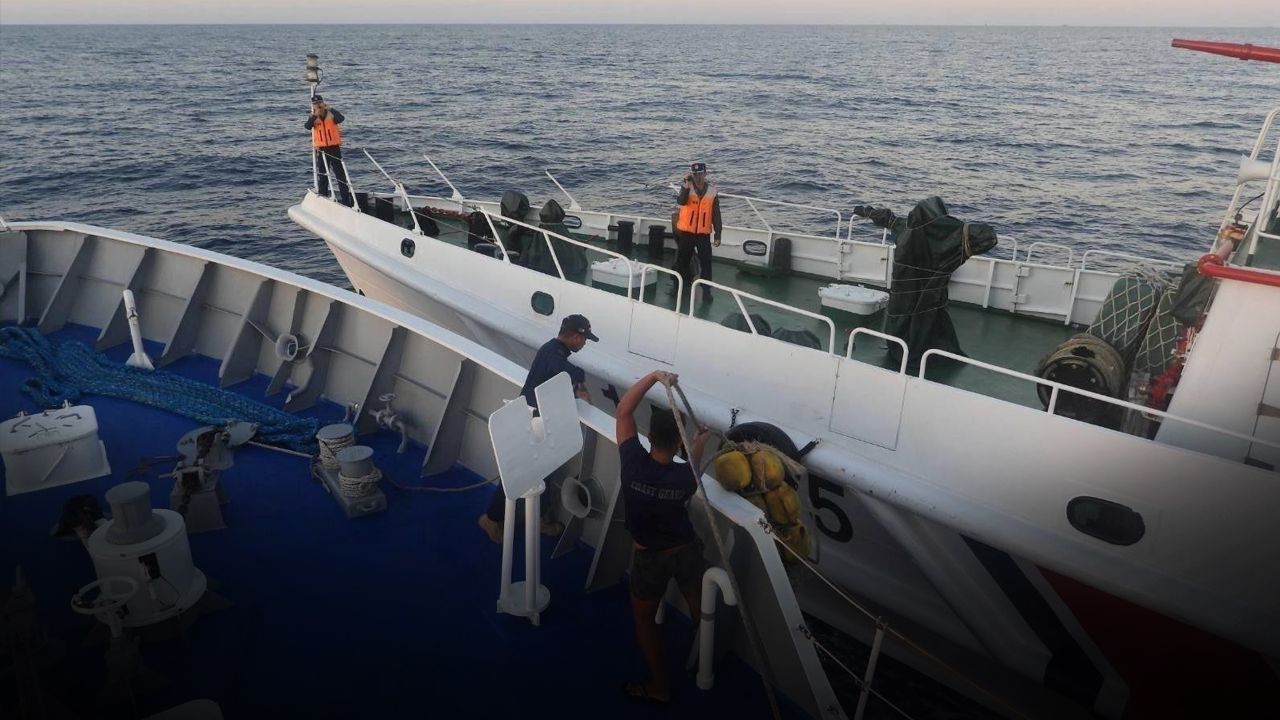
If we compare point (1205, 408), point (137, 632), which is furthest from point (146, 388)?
point (1205, 408)

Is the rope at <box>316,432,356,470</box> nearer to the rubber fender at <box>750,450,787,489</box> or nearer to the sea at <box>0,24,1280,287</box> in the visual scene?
the rubber fender at <box>750,450,787,489</box>

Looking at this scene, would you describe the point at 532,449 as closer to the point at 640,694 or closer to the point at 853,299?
the point at 640,694

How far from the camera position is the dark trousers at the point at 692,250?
7.97 meters

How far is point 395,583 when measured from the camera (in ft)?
14.1

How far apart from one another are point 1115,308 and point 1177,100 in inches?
1837

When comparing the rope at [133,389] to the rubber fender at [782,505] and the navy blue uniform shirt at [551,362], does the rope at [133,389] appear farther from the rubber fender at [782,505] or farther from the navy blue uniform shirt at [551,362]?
the rubber fender at [782,505]

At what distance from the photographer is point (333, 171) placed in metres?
10.7

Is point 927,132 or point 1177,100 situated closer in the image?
point 927,132

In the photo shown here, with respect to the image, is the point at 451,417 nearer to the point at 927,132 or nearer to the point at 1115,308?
the point at 1115,308

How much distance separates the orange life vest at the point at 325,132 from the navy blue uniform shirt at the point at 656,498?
8152mm

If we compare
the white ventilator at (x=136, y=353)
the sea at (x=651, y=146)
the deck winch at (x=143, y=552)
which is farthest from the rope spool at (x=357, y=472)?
the sea at (x=651, y=146)

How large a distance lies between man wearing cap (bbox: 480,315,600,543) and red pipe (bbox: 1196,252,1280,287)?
353cm

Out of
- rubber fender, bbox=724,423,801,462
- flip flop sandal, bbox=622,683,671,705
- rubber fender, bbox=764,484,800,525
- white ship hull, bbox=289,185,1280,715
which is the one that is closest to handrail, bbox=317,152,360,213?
white ship hull, bbox=289,185,1280,715

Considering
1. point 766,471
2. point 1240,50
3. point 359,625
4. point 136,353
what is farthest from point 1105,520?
point 136,353
